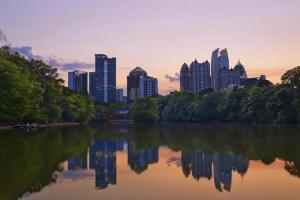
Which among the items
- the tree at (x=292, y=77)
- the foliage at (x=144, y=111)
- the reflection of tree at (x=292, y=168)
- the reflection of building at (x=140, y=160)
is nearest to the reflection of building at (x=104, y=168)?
the reflection of building at (x=140, y=160)

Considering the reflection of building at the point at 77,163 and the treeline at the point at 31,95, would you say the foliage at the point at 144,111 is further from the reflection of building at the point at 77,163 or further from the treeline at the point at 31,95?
the reflection of building at the point at 77,163

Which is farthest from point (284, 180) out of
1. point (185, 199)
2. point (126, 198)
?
point (126, 198)

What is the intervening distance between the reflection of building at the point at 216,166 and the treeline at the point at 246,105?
2379 inches

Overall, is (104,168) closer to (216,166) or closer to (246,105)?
(216,166)

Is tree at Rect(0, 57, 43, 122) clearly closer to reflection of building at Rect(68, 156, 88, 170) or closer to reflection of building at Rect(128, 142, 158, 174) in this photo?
reflection of building at Rect(128, 142, 158, 174)

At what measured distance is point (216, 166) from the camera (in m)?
20.4

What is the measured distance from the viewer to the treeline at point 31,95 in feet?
201

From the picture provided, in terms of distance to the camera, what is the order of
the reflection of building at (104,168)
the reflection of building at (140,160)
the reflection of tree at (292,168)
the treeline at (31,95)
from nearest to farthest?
1. the reflection of building at (104,168)
2. the reflection of tree at (292,168)
3. the reflection of building at (140,160)
4. the treeline at (31,95)

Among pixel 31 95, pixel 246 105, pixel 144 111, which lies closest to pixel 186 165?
pixel 31 95

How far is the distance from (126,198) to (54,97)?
258 feet

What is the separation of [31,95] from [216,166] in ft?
182

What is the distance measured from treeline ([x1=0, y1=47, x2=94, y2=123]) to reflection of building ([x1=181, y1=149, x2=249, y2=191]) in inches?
1578

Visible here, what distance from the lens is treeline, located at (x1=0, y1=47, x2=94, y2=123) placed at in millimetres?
61253

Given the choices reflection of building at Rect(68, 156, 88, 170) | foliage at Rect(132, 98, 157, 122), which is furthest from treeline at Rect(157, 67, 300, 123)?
reflection of building at Rect(68, 156, 88, 170)
